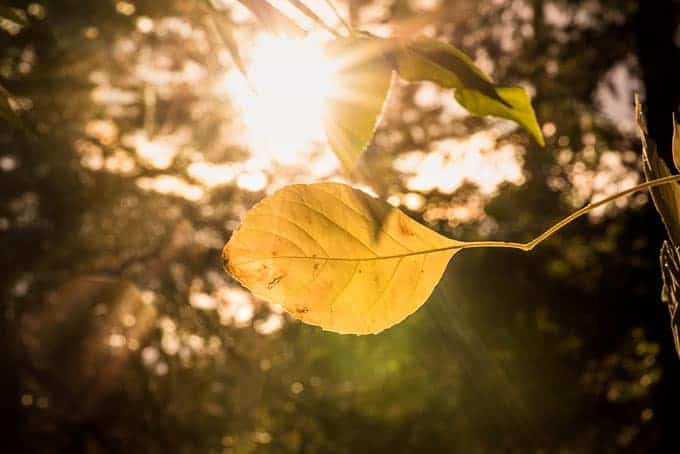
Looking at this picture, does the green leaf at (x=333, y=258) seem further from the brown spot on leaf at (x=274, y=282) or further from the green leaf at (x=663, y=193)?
the green leaf at (x=663, y=193)

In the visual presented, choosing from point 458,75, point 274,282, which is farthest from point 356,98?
point 274,282

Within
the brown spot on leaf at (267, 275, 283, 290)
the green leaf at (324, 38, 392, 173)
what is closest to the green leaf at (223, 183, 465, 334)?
the brown spot on leaf at (267, 275, 283, 290)

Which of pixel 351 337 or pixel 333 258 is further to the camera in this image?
pixel 351 337

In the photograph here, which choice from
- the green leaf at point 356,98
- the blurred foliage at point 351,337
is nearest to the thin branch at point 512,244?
the green leaf at point 356,98

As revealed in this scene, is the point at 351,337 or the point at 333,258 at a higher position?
the point at 333,258

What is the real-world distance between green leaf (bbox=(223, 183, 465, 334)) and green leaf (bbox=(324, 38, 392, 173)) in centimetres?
11

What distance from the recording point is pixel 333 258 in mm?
314

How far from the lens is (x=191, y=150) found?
4.02m

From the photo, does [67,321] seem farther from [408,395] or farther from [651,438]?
[651,438]

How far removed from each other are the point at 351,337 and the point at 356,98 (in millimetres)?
3637

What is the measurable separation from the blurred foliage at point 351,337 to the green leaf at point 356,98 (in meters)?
2.70

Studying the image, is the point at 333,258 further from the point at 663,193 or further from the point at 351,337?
the point at 351,337

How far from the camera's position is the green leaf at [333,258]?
0.30 m

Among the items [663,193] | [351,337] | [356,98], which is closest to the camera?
[663,193]
